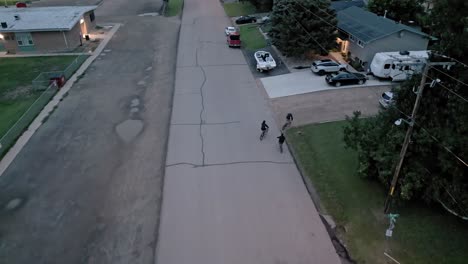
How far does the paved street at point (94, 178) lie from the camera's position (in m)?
13.6

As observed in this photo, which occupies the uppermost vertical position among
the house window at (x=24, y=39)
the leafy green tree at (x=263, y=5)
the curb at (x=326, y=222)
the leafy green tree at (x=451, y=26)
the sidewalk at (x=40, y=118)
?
the leafy green tree at (x=451, y=26)

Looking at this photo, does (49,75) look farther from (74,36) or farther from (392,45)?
(392,45)

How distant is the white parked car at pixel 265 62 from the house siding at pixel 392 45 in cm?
784

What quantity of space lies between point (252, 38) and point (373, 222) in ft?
96.3

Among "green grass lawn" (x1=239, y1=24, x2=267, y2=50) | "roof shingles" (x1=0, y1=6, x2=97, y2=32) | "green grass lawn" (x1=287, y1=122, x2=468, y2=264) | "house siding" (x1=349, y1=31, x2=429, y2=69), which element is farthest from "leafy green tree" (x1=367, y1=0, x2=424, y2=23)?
"roof shingles" (x1=0, y1=6, x2=97, y2=32)

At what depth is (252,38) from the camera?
3900cm

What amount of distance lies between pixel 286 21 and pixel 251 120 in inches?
488

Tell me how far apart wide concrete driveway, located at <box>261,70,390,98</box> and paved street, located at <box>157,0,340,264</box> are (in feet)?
4.35

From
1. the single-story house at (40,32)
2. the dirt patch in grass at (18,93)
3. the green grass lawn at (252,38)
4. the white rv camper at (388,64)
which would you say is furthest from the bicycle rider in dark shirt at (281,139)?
the single-story house at (40,32)

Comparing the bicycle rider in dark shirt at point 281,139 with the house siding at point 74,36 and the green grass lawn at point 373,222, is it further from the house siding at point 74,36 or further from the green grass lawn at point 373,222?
the house siding at point 74,36

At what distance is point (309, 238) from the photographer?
13.5 meters

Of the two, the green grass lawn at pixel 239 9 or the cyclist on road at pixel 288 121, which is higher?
the green grass lawn at pixel 239 9

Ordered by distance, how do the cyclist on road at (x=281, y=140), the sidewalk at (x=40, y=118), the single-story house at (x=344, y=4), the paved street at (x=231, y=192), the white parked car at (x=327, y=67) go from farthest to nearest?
1. the single-story house at (x=344, y=4)
2. the white parked car at (x=327, y=67)
3. the sidewalk at (x=40, y=118)
4. the cyclist on road at (x=281, y=140)
5. the paved street at (x=231, y=192)

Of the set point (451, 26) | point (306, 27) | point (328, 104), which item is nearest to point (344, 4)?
point (306, 27)
